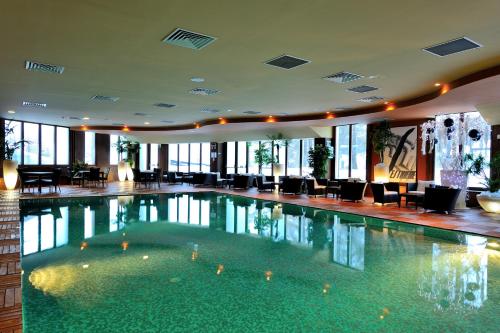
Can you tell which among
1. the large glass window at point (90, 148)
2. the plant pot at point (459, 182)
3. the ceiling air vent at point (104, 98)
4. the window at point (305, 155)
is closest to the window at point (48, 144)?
the large glass window at point (90, 148)

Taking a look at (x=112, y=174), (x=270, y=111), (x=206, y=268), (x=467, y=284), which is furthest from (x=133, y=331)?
(x=112, y=174)

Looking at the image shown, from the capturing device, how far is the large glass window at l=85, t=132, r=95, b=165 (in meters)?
19.8

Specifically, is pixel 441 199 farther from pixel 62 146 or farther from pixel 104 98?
pixel 62 146

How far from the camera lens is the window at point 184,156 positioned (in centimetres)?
2304

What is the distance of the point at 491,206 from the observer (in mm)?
9594

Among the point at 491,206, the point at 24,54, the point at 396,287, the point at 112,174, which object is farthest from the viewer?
the point at 112,174

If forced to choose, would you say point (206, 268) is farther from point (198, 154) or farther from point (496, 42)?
point (198, 154)

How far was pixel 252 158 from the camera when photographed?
63.9ft

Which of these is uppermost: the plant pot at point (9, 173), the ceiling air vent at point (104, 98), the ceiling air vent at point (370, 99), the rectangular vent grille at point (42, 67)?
the ceiling air vent at point (104, 98)

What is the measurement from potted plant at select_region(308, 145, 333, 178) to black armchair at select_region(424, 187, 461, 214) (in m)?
5.25

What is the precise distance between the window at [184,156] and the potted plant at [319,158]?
10913 millimetres

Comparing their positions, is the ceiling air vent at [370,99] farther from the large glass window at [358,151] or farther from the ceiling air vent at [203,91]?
the large glass window at [358,151]

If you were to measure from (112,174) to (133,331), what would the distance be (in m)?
19.6

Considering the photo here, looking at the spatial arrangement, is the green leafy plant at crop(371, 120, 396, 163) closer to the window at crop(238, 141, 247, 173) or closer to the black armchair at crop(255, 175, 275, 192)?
the black armchair at crop(255, 175, 275, 192)
